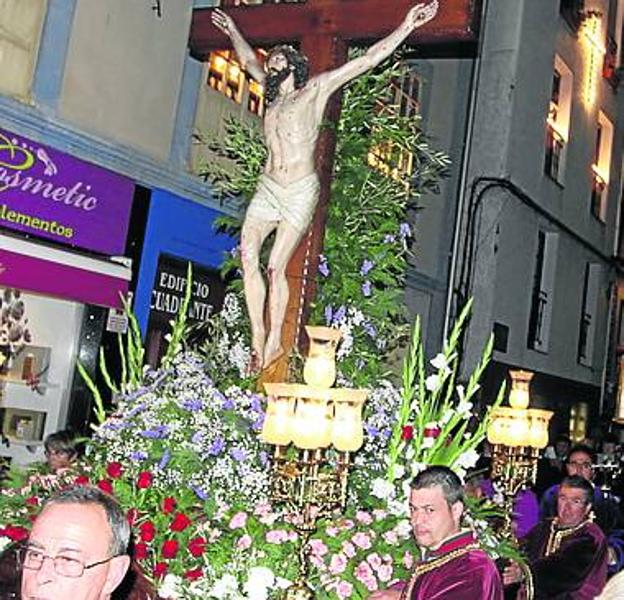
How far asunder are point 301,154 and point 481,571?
305 centimetres

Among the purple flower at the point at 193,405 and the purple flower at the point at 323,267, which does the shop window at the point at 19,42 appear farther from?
the purple flower at the point at 193,405

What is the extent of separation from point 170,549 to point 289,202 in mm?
2515

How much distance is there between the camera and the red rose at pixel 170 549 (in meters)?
4.76

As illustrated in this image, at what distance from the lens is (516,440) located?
7395 mm

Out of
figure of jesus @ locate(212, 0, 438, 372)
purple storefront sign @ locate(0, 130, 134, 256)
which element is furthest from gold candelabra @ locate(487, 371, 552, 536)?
purple storefront sign @ locate(0, 130, 134, 256)

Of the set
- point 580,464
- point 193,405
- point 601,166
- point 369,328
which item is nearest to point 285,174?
point 369,328

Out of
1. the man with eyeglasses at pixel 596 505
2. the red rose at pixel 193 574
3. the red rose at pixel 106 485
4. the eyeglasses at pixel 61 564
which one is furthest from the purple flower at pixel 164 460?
the man with eyeglasses at pixel 596 505

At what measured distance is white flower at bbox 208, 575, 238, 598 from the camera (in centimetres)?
436

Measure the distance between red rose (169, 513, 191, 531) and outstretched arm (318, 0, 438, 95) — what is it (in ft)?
9.77

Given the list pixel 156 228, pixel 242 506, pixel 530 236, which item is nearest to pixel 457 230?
pixel 530 236

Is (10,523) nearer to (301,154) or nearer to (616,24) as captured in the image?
(301,154)

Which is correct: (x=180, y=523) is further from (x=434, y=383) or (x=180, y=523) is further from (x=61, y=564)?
(x=61, y=564)

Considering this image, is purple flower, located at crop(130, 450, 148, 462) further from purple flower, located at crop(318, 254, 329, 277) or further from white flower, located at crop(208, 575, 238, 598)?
purple flower, located at crop(318, 254, 329, 277)

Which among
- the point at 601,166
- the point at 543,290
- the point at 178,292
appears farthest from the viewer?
the point at 601,166
